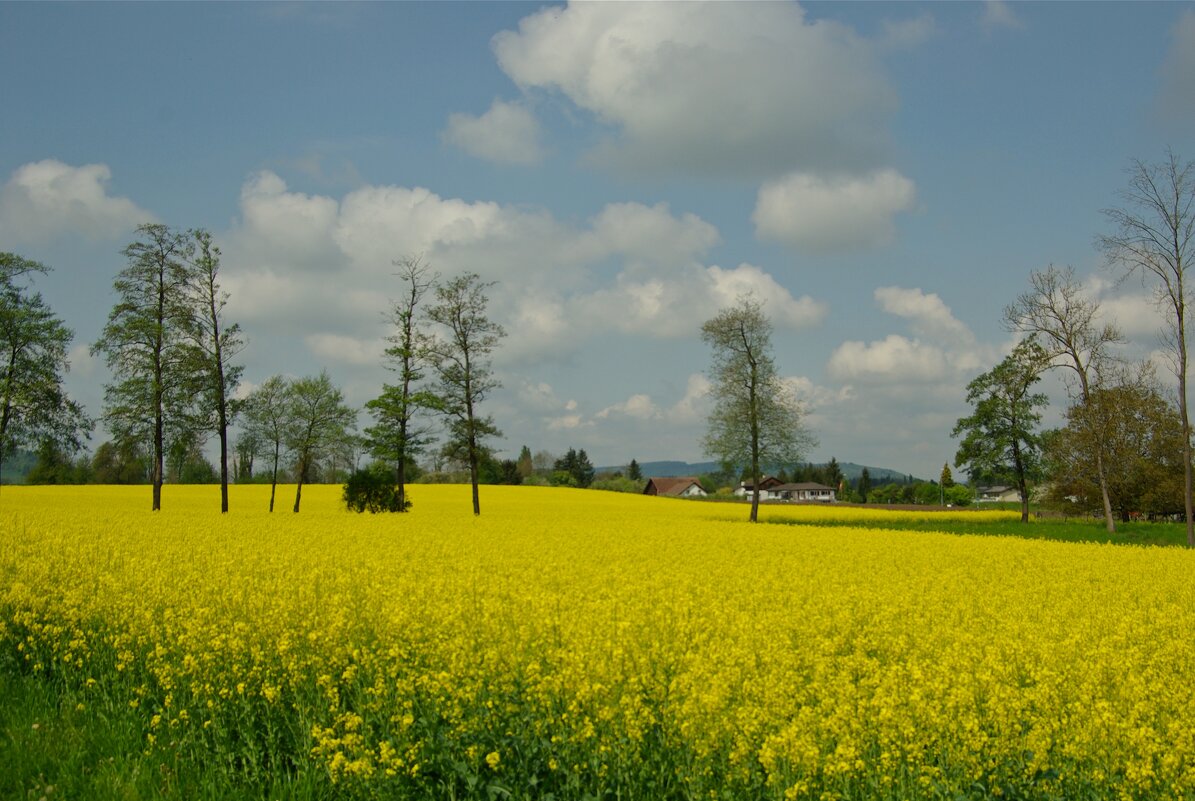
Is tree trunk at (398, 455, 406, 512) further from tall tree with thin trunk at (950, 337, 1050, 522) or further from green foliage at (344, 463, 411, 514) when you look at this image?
tall tree with thin trunk at (950, 337, 1050, 522)

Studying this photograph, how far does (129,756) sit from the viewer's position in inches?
233

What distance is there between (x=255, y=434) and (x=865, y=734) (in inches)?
1872

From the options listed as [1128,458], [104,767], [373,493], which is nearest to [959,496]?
[1128,458]

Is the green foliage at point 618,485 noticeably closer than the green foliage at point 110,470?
No

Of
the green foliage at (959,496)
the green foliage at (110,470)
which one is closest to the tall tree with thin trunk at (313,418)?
the green foliage at (110,470)

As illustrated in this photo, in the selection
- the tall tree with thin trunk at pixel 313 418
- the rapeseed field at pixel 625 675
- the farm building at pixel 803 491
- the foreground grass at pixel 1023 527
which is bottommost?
the farm building at pixel 803 491

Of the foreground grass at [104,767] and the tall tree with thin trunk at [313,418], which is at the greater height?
the tall tree with thin trunk at [313,418]

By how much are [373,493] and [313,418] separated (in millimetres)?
9218

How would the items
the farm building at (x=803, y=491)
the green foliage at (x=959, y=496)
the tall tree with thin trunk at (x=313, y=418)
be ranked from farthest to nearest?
the farm building at (x=803, y=491) → the green foliage at (x=959, y=496) → the tall tree with thin trunk at (x=313, y=418)

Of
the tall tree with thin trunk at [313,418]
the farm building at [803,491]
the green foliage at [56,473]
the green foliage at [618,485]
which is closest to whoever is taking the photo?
the tall tree with thin trunk at [313,418]

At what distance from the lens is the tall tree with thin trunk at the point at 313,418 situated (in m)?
44.2

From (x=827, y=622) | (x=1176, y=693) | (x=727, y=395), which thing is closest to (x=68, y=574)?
(x=827, y=622)

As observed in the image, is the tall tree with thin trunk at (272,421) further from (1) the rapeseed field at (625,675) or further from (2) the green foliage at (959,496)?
(2) the green foliage at (959,496)

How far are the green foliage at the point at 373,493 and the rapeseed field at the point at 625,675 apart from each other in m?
24.9
